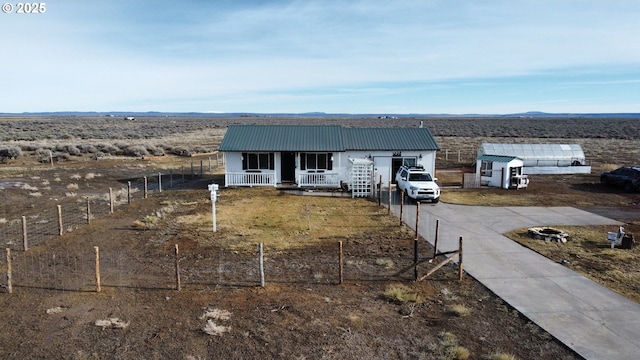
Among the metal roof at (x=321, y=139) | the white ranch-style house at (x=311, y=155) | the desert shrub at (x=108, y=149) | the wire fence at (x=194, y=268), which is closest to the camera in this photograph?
the wire fence at (x=194, y=268)

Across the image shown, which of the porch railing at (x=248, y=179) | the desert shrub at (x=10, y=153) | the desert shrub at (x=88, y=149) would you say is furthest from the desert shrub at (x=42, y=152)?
the porch railing at (x=248, y=179)

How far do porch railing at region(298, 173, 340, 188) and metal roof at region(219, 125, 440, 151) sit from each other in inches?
61.6

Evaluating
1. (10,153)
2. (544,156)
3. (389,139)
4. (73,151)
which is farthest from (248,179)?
(10,153)

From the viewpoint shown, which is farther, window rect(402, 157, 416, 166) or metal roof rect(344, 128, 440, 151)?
window rect(402, 157, 416, 166)

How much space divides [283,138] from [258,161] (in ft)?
6.96

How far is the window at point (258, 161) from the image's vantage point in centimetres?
2800

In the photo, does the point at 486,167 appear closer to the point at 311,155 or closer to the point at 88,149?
the point at 311,155

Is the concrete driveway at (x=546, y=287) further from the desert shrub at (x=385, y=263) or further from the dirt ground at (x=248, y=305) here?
the desert shrub at (x=385, y=263)

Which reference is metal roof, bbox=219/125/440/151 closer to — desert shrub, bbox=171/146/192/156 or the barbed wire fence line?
the barbed wire fence line

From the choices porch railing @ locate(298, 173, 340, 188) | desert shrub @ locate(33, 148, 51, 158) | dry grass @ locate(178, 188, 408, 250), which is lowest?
dry grass @ locate(178, 188, 408, 250)

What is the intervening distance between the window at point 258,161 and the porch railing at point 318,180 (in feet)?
7.18

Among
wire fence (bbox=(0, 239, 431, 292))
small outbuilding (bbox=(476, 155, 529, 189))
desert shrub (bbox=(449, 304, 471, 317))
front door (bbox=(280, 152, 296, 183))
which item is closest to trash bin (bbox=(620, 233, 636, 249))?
wire fence (bbox=(0, 239, 431, 292))

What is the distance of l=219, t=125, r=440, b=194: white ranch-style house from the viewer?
89.9 feet

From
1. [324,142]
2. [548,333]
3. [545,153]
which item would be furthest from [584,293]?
[545,153]
